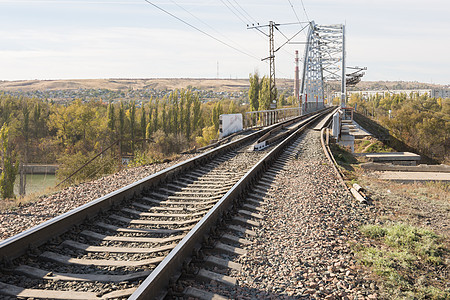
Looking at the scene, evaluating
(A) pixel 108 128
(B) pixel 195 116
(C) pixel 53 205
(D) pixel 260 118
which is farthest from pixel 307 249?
(A) pixel 108 128

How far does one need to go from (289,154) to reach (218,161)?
309cm

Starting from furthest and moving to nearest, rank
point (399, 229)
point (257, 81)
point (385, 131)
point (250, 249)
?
point (257, 81) < point (385, 131) < point (399, 229) < point (250, 249)

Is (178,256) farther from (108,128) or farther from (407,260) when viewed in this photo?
(108,128)

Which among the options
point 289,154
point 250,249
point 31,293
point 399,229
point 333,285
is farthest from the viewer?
point 289,154

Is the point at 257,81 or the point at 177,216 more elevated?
the point at 257,81

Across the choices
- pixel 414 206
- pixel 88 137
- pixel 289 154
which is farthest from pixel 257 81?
pixel 414 206

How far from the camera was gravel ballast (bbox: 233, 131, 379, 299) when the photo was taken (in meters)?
3.76

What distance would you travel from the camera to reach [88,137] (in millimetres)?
81500


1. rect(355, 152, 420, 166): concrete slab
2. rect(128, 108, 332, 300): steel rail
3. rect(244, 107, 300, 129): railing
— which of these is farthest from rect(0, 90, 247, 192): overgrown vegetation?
rect(128, 108, 332, 300): steel rail

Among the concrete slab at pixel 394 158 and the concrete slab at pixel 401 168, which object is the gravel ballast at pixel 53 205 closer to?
the concrete slab at pixel 401 168

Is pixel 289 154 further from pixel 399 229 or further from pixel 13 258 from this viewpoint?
pixel 13 258

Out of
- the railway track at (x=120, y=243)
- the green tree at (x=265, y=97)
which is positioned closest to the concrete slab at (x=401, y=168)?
the railway track at (x=120, y=243)

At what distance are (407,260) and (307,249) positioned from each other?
3.84ft

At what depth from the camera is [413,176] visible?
14172 mm
